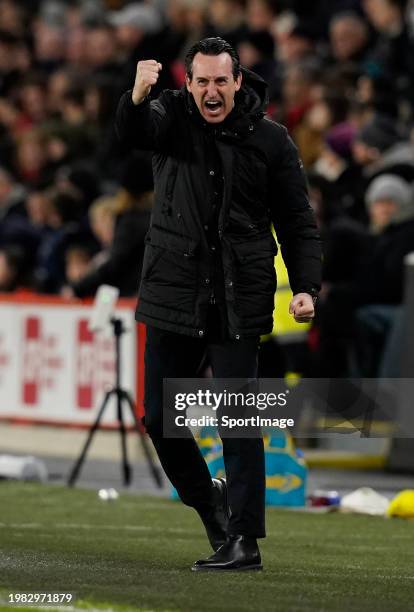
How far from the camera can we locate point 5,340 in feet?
48.4

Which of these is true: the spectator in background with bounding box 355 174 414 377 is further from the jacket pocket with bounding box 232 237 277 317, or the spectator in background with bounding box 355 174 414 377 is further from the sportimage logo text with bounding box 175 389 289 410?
the jacket pocket with bounding box 232 237 277 317

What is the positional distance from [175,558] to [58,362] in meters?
6.48

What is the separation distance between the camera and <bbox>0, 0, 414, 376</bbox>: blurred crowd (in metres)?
13.5

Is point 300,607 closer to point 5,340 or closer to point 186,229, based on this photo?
point 186,229

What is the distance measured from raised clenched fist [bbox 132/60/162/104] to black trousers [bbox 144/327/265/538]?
37.8 inches

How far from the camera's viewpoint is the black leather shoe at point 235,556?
7219 mm

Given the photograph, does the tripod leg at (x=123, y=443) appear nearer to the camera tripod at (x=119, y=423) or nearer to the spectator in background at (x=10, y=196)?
the camera tripod at (x=119, y=423)

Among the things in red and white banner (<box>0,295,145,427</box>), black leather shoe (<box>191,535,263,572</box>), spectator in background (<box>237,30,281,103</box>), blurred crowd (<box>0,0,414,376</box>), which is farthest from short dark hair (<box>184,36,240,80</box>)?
spectator in background (<box>237,30,281,103</box>)

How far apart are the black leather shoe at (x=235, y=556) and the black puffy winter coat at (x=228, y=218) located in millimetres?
832

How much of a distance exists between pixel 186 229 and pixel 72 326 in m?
7.13

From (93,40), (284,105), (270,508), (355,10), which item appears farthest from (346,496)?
(93,40)

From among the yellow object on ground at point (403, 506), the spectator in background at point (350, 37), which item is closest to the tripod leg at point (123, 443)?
the yellow object on ground at point (403, 506)

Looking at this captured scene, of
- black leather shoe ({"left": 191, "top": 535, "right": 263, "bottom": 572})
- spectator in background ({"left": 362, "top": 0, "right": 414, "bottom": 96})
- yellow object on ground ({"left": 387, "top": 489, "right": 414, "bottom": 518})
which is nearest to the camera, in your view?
black leather shoe ({"left": 191, "top": 535, "right": 263, "bottom": 572})

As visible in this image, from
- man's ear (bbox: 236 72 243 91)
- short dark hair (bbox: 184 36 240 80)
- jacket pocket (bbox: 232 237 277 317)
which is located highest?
short dark hair (bbox: 184 36 240 80)
